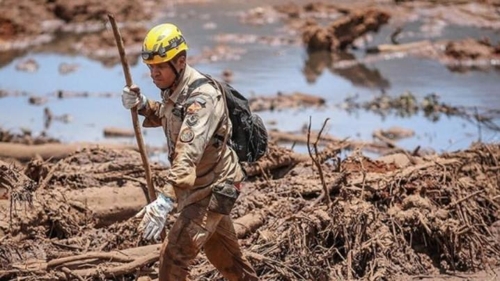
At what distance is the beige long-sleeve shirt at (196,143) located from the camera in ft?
18.8

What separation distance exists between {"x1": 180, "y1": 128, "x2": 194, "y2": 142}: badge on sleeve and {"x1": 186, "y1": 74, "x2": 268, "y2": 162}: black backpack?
468mm

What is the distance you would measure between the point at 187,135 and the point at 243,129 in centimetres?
62

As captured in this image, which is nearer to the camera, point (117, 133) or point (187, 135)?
point (187, 135)

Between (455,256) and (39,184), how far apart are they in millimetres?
3511

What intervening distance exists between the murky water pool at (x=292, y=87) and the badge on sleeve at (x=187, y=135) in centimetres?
623

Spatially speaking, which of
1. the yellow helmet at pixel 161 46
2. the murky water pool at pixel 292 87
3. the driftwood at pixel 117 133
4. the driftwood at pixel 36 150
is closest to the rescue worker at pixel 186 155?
the yellow helmet at pixel 161 46

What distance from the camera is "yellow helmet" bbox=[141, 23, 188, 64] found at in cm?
591

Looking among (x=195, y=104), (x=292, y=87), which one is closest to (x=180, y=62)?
Answer: (x=195, y=104)

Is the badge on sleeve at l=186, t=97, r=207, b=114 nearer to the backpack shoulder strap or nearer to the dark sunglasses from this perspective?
the backpack shoulder strap

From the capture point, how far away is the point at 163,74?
6.02m

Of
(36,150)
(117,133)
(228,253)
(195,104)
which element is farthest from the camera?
(117,133)

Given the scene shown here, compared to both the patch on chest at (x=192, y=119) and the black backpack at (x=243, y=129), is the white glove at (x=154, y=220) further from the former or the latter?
the black backpack at (x=243, y=129)

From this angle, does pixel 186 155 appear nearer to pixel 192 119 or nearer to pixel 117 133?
pixel 192 119

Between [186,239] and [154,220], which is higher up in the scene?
[154,220]
